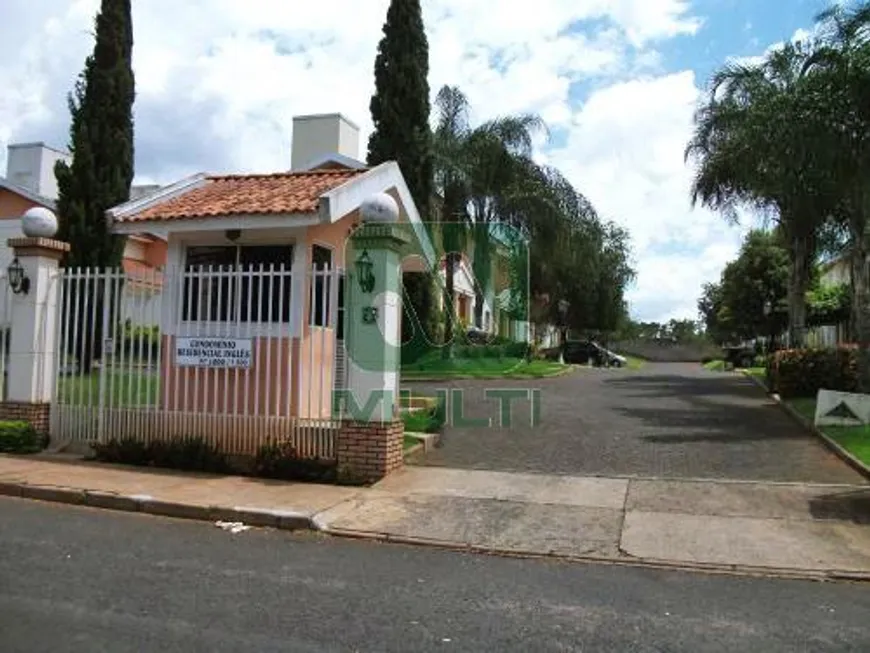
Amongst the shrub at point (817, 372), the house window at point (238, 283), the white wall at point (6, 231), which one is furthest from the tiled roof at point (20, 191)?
the shrub at point (817, 372)

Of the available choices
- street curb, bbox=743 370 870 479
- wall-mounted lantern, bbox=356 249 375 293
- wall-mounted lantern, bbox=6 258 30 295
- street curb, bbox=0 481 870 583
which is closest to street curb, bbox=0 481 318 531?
street curb, bbox=0 481 870 583

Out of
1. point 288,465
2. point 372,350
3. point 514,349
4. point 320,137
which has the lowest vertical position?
point 288,465

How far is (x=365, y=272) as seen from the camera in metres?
11.0

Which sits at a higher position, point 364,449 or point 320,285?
point 320,285

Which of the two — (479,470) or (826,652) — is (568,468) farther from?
(826,652)

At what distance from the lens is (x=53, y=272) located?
1285 cm

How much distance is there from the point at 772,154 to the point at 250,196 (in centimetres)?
1101

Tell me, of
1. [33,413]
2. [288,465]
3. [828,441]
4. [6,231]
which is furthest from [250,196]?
[6,231]

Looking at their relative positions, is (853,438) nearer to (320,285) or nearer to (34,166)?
(320,285)

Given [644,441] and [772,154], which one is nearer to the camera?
[644,441]

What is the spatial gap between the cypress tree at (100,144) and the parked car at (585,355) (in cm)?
2859

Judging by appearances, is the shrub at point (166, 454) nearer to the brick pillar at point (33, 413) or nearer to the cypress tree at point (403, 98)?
the brick pillar at point (33, 413)

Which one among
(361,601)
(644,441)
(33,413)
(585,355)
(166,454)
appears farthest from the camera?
(585,355)

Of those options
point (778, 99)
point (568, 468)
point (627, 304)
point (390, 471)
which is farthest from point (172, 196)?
point (627, 304)
